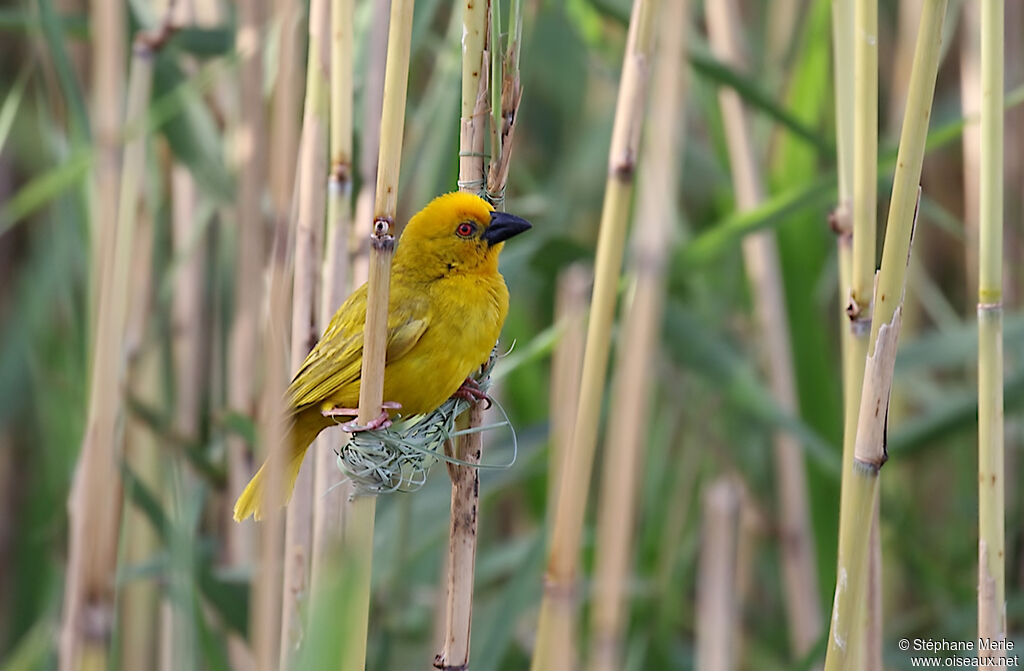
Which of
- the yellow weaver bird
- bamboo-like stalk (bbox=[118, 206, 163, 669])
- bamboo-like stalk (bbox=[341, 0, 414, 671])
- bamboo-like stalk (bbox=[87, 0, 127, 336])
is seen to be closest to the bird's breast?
the yellow weaver bird

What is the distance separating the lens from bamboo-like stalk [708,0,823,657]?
2.37m

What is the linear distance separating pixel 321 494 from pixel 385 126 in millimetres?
658

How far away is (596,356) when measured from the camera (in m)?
1.42

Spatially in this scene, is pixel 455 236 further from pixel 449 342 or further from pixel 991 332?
pixel 991 332

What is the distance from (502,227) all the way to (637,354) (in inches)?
13.6

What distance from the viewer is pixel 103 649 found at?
4.95 feet

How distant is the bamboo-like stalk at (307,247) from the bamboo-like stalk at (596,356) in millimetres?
437

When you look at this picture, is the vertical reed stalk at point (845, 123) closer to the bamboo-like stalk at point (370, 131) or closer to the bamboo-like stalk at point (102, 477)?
the bamboo-like stalk at point (370, 131)

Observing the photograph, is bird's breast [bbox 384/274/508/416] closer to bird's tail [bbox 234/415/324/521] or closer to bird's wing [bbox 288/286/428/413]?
bird's wing [bbox 288/286/428/413]

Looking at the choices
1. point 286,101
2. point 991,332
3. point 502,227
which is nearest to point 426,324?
point 502,227

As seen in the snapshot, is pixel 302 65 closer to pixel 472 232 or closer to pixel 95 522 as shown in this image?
pixel 472 232

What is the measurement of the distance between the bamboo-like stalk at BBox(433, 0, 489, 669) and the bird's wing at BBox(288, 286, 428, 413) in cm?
35

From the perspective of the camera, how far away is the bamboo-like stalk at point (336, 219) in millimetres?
1487

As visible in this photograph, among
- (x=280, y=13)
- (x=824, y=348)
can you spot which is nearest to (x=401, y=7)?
(x=280, y=13)
